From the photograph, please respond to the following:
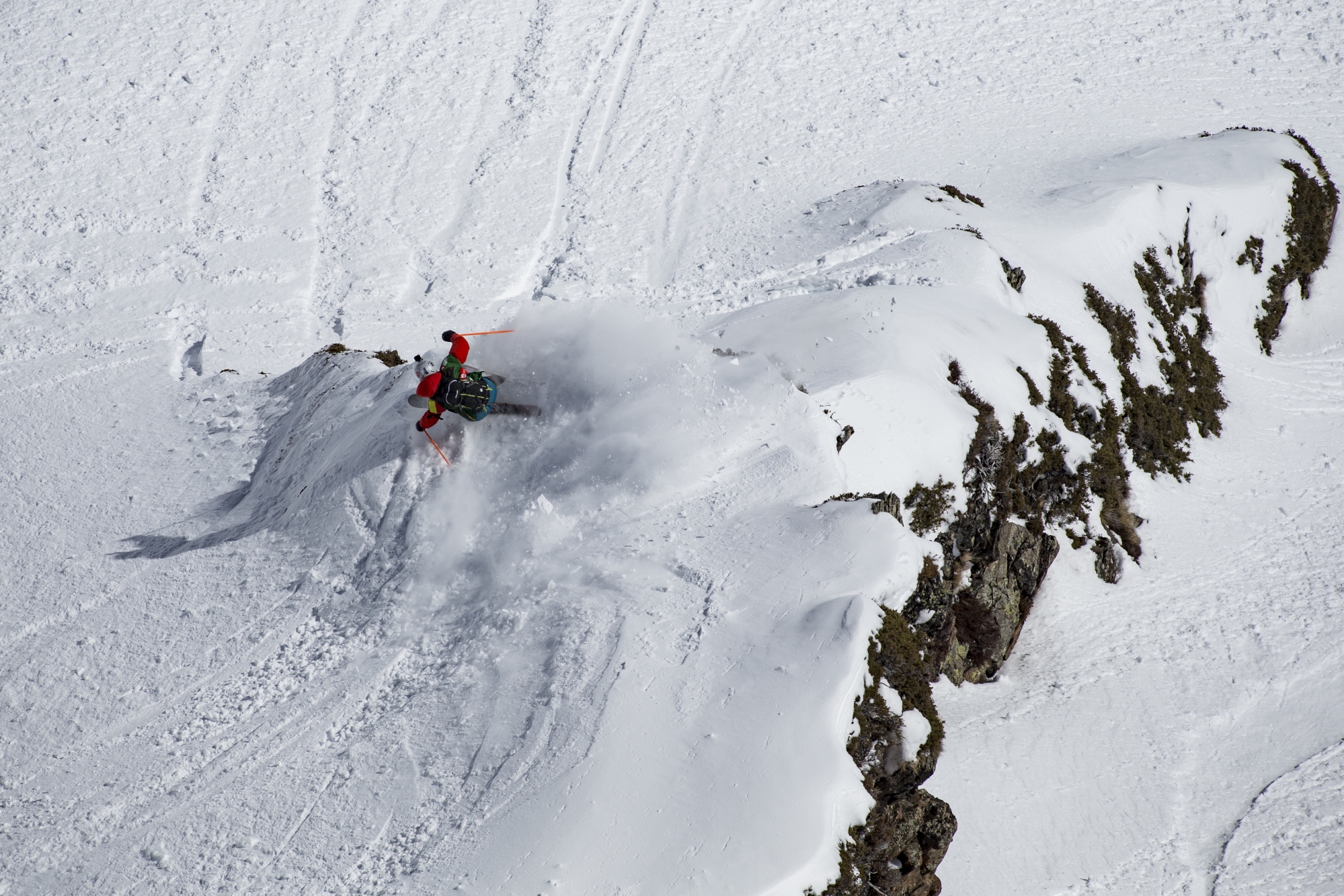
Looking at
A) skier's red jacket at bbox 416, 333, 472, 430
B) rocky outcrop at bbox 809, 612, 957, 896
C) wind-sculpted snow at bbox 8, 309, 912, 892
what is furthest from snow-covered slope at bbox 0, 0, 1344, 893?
skier's red jacket at bbox 416, 333, 472, 430

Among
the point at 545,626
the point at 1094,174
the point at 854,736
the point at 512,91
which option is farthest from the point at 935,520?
the point at 512,91

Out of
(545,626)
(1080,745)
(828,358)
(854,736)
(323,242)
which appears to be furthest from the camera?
(323,242)

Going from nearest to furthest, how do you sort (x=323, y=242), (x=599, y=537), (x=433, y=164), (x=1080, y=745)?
(x=599, y=537) < (x=1080, y=745) < (x=323, y=242) < (x=433, y=164)

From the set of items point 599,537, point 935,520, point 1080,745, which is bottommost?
point 1080,745

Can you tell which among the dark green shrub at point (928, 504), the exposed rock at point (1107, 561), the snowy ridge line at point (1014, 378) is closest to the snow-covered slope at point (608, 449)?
the snowy ridge line at point (1014, 378)

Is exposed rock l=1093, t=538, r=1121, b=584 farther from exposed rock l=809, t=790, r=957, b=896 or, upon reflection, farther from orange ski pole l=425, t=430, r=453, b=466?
orange ski pole l=425, t=430, r=453, b=466

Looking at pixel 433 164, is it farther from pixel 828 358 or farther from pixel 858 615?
pixel 858 615

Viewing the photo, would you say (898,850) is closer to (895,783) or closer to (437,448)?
(895,783)
